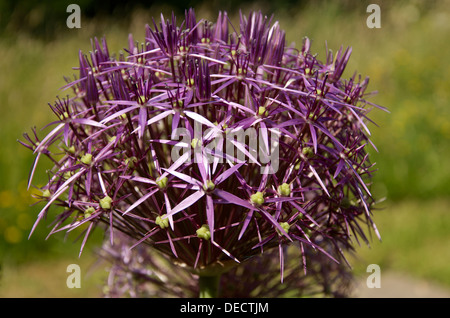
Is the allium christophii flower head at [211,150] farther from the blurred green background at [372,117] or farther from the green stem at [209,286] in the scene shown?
the blurred green background at [372,117]

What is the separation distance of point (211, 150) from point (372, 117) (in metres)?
4.02

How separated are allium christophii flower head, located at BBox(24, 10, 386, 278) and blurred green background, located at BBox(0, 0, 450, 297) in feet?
1.94

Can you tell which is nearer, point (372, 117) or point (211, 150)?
point (211, 150)

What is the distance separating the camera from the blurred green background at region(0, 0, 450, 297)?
131 inches

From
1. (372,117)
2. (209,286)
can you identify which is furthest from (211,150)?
(372,117)

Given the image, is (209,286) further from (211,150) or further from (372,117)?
(372,117)

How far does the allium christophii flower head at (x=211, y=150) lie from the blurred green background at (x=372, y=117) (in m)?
0.59

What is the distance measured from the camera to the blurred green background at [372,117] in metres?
3.34

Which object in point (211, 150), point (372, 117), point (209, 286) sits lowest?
point (209, 286)

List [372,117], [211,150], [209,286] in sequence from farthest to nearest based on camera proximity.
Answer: [372,117] < [209,286] < [211,150]

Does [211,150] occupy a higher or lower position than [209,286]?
higher

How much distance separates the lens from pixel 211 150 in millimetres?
1014

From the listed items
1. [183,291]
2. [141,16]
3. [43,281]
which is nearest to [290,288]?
[183,291]

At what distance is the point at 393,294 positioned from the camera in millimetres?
2771
